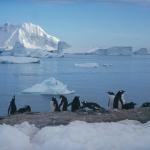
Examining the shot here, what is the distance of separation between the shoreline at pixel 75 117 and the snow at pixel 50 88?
552 inches

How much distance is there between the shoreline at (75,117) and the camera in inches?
250

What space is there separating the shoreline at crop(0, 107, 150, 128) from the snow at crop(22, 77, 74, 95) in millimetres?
14024

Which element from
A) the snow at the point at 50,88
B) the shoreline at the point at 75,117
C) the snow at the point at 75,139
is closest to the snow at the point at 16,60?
the snow at the point at 50,88

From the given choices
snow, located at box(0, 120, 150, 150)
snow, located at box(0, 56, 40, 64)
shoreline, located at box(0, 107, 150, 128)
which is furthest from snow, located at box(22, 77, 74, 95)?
snow, located at box(0, 56, 40, 64)

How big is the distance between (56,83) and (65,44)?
→ 5830 centimetres

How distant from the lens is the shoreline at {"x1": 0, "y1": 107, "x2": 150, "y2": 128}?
20.8 ft

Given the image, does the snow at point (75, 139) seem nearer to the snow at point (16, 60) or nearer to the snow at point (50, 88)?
the snow at point (50, 88)

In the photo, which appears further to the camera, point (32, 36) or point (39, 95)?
point (32, 36)

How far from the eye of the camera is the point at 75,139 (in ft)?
15.3

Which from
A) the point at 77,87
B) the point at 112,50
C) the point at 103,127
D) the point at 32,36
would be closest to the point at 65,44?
the point at 112,50

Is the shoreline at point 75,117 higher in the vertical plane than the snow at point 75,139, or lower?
lower

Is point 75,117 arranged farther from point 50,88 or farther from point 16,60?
point 16,60

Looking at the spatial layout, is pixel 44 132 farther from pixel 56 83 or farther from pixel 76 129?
pixel 56 83

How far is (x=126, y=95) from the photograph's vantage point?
2077cm
